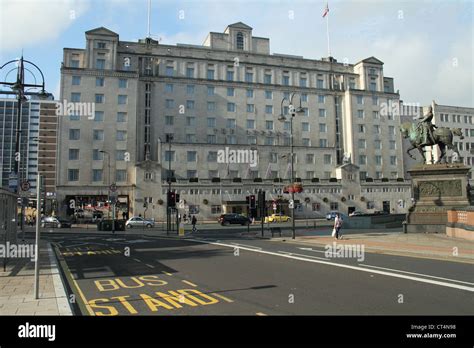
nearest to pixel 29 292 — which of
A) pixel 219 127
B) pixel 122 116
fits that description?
pixel 122 116

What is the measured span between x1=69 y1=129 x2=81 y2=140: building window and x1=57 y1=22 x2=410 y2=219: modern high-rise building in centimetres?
17

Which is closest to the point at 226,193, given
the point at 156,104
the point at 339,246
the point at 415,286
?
the point at 156,104

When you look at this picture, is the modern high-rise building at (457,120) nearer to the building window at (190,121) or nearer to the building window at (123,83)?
the building window at (190,121)

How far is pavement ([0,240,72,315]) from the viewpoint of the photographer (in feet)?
25.5

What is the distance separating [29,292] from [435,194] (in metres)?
24.4

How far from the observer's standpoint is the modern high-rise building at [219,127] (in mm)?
66562

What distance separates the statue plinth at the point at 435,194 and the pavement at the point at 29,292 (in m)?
22.2

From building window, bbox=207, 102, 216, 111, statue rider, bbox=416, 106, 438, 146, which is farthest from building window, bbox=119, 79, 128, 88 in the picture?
statue rider, bbox=416, 106, 438, 146

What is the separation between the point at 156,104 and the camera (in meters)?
73.3

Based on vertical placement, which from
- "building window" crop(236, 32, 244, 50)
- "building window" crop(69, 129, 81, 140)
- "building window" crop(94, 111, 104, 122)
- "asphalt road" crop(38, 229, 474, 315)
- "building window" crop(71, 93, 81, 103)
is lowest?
"asphalt road" crop(38, 229, 474, 315)

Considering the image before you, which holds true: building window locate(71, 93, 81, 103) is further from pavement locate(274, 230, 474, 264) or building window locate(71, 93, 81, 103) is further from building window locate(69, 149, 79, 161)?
pavement locate(274, 230, 474, 264)

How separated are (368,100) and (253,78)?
26.2 m

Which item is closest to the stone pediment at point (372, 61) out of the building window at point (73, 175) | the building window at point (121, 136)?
the building window at point (121, 136)
